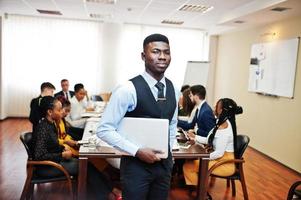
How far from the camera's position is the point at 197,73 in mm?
7164

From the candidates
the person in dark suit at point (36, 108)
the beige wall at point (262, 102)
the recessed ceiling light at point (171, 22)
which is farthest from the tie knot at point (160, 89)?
the recessed ceiling light at point (171, 22)

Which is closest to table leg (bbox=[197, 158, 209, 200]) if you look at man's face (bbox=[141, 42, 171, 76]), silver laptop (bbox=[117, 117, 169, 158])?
silver laptop (bbox=[117, 117, 169, 158])

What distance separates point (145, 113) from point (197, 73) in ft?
19.3

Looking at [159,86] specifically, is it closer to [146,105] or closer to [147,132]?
[146,105]

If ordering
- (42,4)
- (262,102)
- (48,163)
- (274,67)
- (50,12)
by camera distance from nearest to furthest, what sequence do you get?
(48,163), (274,67), (262,102), (42,4), (50,12)

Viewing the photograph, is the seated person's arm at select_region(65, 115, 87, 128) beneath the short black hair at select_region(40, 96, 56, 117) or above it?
beneath

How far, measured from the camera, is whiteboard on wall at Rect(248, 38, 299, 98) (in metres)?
4.67

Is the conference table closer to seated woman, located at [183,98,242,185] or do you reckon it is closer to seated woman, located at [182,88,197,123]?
seated woman, located at [183,98,242,185]

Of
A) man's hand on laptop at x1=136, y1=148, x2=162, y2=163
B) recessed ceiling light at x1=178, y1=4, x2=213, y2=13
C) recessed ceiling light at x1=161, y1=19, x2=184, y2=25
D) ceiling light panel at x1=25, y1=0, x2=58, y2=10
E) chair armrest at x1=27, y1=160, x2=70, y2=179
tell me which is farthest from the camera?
recessed ceiling light at x1=161, y1=19, x2=184, y2=25

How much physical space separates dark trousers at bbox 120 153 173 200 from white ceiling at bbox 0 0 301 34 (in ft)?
10.5

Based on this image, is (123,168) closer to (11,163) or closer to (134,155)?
(134,155)

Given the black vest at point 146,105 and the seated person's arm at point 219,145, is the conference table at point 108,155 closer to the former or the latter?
the seated person's arm at point 219,145

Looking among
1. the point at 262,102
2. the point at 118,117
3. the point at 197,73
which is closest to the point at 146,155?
the point at 118,117

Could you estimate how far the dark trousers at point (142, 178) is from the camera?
4.82 ft
